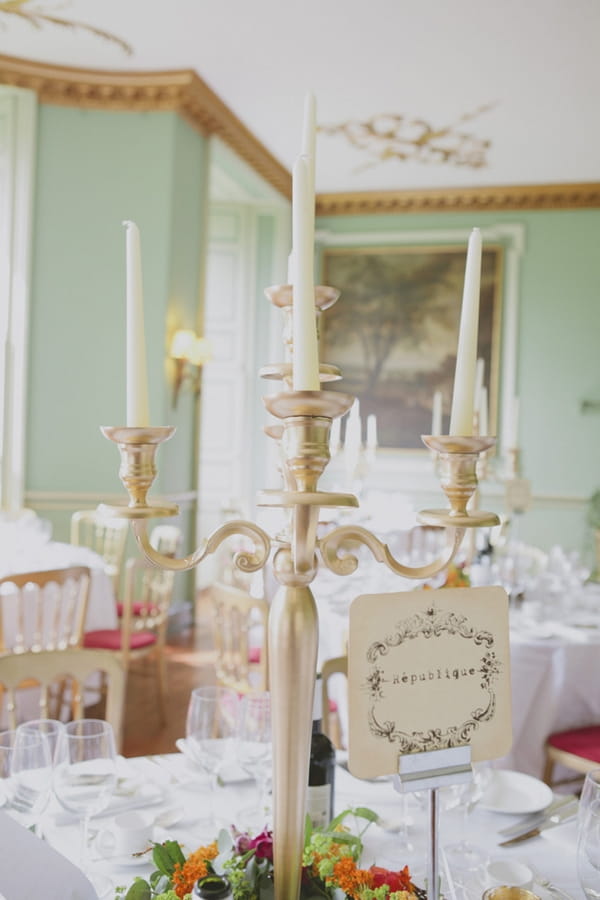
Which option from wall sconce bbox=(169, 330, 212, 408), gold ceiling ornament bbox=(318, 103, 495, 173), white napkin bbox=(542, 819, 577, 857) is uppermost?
gold ceiling ornament bbox=(318, 103, 495, 173)

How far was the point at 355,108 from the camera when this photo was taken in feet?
21.8

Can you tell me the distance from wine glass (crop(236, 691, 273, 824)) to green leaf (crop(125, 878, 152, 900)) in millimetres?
439

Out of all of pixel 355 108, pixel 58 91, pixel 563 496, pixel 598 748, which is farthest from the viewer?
pixel 563 496

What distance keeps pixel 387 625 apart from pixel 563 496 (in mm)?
7973

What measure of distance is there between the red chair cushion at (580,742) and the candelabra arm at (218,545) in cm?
247

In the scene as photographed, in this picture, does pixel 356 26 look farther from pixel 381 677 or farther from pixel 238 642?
pixel 381 677

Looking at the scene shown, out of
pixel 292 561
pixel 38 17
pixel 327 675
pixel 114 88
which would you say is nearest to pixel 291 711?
pixel 292 561

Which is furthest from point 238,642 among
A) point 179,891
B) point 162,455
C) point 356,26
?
point 356,26

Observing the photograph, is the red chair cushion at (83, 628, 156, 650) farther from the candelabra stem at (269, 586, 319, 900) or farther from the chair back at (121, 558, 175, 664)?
the candelabra stem at (269, 586, 319, 900)

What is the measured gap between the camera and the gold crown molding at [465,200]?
850 cm

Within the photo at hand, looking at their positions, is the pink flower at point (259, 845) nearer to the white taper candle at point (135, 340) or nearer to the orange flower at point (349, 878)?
the orange flower at point (349, 878)

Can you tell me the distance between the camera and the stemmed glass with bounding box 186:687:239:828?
146 centimetres

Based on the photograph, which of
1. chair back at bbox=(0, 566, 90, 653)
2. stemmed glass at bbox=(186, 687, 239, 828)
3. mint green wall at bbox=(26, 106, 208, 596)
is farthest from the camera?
mint green wall at bbox=(26, 106, 208, 596)

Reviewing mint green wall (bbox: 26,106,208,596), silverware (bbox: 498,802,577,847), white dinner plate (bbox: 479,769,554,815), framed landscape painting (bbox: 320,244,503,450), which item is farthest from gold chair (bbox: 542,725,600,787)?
framed landscape painting (bbox: 320,244,503,450)
